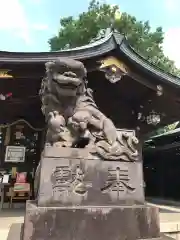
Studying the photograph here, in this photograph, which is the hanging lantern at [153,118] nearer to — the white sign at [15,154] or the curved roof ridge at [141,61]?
the curved roof ridge at [141,61]

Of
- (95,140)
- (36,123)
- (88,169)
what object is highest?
(36,123)

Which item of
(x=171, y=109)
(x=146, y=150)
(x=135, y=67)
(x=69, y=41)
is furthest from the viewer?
(x=69, y=41)

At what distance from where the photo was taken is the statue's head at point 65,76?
131 inches

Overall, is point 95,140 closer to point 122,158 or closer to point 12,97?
point 122,158

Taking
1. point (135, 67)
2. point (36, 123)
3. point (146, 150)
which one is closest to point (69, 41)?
point (146, 150)

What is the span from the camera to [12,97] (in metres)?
7.39

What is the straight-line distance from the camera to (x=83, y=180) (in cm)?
311

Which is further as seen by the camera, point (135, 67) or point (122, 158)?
point (135, 67)

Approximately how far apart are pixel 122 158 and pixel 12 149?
558cm

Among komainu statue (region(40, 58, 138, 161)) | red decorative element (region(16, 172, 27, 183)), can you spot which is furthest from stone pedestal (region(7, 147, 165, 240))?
red decorative element (region(16, 172, 27, 183))

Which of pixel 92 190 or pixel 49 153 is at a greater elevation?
pixel 49 153

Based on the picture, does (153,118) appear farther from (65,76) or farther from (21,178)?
(65,76)

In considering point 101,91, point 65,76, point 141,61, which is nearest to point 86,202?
point 65,76

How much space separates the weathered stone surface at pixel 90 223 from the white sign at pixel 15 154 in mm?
5267
